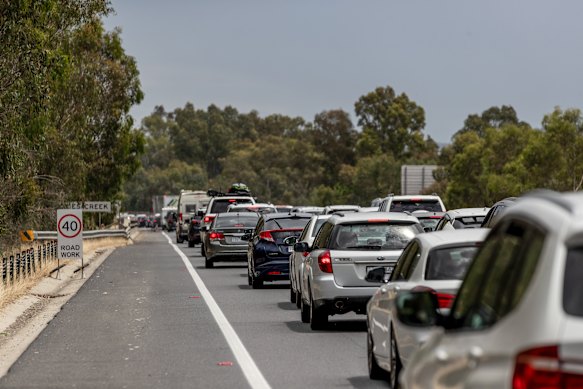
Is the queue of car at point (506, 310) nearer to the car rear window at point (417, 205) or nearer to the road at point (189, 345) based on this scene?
the road at point (189, 345)

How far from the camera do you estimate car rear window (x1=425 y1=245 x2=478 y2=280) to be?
37.7 ft

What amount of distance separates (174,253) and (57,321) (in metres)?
32.3

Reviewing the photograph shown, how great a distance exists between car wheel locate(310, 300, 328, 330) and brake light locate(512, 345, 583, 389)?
44.6ft

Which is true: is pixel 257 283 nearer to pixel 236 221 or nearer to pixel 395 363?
pixel 236 221

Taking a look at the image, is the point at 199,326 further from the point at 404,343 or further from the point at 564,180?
the point at 564,180

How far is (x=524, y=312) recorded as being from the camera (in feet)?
16.1

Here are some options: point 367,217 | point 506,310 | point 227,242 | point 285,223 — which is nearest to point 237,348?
point 367,217

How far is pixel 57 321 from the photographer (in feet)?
69.7

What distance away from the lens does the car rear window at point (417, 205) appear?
35188mm

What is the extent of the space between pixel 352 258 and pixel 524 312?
13186mm

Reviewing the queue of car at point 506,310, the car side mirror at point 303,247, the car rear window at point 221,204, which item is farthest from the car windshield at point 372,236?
the car rear window at point 221,204

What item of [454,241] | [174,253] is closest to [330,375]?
[454,241]

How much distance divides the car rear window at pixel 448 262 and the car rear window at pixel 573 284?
6.50m

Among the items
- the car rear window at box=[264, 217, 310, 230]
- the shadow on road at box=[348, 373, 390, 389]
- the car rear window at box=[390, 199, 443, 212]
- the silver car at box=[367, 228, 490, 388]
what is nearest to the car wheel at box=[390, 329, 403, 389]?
the silver car at box=[367, 228, 490, 388]
